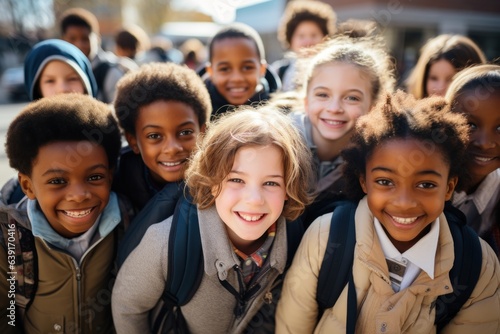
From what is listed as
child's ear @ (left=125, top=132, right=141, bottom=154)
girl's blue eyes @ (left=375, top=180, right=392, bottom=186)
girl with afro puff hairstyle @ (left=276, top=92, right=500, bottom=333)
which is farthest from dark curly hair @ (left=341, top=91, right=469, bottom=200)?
child's ear @ (left=125, top=132, right=141, bottom=154)

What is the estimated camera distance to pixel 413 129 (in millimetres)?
1696

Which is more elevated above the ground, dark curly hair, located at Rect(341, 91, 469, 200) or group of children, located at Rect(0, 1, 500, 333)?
dark curly hair, located at Rect(341, 91, 469, 200)

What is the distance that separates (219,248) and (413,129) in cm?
102

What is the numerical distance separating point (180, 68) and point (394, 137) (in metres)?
1.35

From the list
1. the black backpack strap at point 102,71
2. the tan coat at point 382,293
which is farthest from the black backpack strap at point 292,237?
the black backpack strap at point 102,71

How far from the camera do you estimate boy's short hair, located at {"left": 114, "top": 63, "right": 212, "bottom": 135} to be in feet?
7.05

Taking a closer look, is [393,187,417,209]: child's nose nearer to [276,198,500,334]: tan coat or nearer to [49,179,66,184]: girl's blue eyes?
[276,198,500,334]: tan coat

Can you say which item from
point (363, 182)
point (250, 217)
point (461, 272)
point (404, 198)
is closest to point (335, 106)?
point (363, 182)

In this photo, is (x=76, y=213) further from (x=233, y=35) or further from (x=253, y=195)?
(x=233, y=35)

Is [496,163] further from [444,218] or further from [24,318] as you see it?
[24,318]

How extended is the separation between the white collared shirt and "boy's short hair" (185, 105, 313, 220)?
0.41 m

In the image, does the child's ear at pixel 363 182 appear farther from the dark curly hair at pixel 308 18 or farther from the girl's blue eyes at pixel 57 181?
the dark curly hair at pixel 308 18

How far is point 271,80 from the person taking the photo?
3.71 meters

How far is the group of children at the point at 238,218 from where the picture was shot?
67.2 inches
